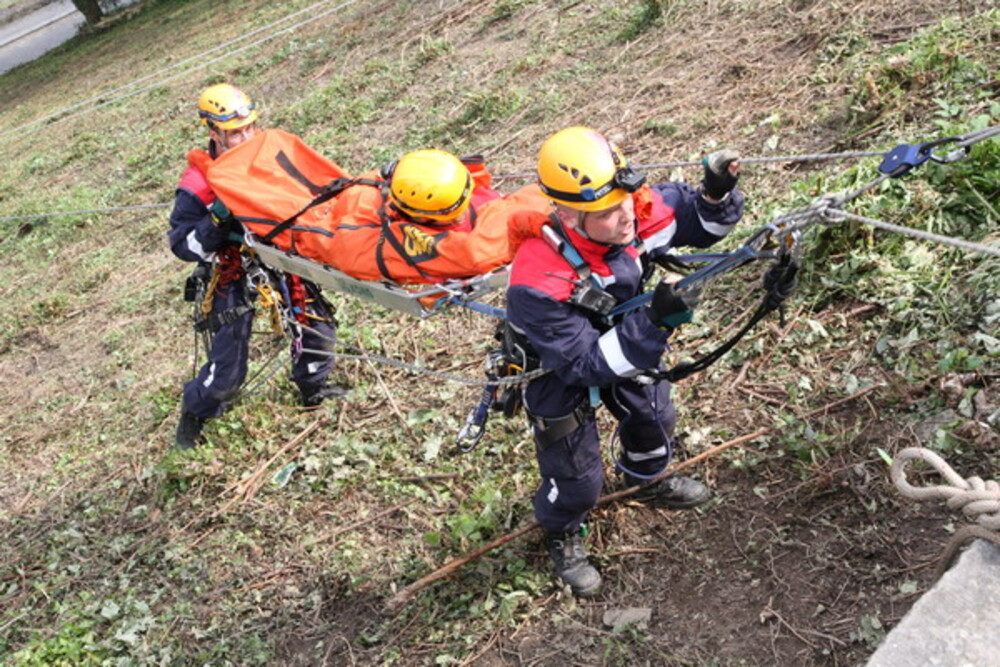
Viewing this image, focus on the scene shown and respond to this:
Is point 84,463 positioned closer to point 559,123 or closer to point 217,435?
point 217,435

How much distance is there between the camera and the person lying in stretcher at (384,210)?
4.19 m

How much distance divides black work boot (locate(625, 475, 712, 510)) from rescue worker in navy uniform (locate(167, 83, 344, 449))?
269 cm

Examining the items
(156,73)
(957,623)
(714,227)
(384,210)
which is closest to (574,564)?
(714,227)

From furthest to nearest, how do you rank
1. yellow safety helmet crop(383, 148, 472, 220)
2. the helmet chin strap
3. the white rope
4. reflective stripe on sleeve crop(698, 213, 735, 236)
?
the white rope, yellow safety helmet crop(383, 148, 472, 220), reflective stripe on sleeve crop(698, 213, 735, 236), the helmet chin strap

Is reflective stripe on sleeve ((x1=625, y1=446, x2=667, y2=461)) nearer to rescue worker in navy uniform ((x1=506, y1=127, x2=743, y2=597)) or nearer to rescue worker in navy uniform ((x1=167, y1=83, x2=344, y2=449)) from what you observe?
rescue worker in navy uniform ((x1=506, y1=127, x2=743, y2=597))

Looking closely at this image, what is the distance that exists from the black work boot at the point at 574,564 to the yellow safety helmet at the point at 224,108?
11.0ft

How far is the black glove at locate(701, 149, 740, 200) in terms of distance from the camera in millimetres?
3297

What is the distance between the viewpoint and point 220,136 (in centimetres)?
560

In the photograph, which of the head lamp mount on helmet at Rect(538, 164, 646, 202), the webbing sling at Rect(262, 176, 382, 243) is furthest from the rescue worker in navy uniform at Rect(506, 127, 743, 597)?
the webbing sling at Rect(262, 176, 382, 243)

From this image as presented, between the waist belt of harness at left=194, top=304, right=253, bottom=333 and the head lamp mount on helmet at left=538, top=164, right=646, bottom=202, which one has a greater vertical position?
the head lamp mount on helmet at left=538, top=164, right=646, bottom=202

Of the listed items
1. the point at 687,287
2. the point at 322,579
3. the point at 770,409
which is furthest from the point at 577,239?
the point at 322,579

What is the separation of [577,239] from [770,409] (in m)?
1.75

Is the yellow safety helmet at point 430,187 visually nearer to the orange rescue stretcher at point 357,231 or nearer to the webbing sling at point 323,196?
the orange rescue stretcher at point 357,231

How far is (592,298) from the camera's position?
10.4ft
